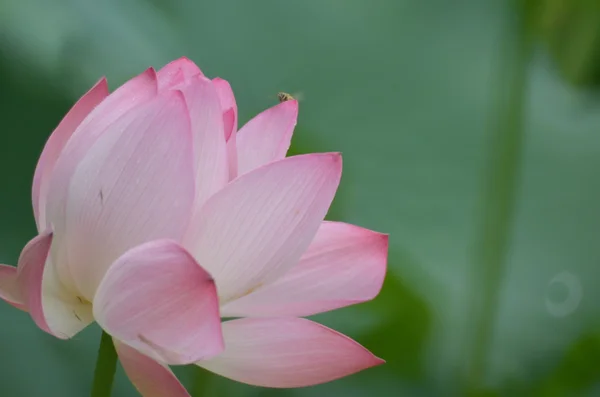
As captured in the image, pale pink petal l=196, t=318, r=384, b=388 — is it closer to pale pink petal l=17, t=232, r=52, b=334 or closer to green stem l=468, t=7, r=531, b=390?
pale pink petal l=17, t=232, r=52, b=334

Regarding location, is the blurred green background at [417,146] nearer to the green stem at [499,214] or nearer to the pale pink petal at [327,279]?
the green stem at [499,214]

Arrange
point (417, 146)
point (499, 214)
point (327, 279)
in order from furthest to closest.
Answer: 1. point (417, 146)
2. point (499, 214)
3. point (327, 279)

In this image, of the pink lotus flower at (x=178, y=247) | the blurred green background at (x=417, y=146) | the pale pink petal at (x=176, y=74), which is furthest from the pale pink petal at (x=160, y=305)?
the blurred green background at (x=417, y=146)

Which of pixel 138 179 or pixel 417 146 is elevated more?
pixel 138 179

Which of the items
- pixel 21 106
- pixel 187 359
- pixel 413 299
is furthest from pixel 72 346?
pixel 187 359

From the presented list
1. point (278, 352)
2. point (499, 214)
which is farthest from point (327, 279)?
point (499, 214)

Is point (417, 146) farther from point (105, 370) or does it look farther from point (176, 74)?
point (105, 370)
